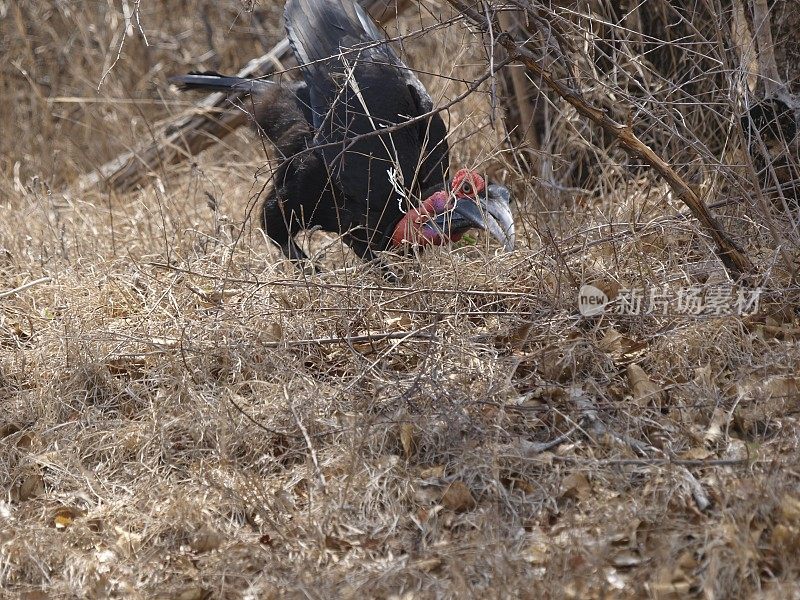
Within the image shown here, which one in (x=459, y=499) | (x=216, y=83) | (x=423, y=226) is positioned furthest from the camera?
(x=216, y=83)

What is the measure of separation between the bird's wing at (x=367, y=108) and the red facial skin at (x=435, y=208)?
10cm

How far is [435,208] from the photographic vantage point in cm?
350

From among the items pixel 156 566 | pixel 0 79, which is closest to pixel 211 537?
pixel 156 566

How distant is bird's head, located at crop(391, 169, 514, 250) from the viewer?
3285 millimetres

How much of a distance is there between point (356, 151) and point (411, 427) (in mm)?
1376

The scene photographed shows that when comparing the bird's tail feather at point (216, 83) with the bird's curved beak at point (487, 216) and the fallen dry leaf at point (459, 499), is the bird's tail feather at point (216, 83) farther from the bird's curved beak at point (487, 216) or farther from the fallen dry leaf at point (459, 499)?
the fallen dry leaf at point (459, 499)

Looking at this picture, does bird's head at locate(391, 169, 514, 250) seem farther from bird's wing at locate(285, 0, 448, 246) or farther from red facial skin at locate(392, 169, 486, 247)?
bird's wing at locate(285, 0, 448, 246)

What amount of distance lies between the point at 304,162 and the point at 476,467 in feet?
6.01

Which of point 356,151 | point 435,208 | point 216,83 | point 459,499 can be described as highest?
point 216,83

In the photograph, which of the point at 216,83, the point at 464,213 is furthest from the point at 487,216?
the point at 216,83

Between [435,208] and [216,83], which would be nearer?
[435,208]

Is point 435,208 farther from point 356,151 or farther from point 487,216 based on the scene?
point 356,151

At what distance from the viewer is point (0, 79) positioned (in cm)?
611

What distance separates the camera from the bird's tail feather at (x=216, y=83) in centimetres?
402
